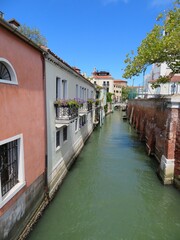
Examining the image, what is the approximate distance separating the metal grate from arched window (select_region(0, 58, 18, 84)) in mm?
1660

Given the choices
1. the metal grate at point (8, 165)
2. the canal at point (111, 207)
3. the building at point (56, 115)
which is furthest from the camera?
the building at point (56, 115)

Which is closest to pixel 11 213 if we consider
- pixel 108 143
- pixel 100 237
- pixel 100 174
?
pixel 100 237

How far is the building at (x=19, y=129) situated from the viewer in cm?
472

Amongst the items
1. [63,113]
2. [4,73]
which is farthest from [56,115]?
[4,73]

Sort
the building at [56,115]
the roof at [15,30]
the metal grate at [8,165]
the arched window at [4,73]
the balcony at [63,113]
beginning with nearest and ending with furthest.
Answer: the roof at [15,30] → the arched window at [4,73] → the metal grate at [8,165] → the building at [56,115] → the balcony at [63,113]

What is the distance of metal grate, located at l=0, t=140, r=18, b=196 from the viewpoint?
496 cm

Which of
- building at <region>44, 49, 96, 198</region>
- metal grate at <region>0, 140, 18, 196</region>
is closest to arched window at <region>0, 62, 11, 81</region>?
metal grate at <region>0, 140, 18, 196</region>

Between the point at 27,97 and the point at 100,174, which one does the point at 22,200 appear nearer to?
the point at 27,97

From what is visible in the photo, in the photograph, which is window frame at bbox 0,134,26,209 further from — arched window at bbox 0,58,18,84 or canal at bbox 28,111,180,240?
canal at bbox 28,111,180,240

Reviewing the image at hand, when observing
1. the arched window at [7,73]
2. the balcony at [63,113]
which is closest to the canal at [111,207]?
the balcony at [63,113]

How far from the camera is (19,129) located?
5406 millimetres

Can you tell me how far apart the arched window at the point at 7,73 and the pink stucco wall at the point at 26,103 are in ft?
0.38

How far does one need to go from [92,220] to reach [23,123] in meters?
4.24

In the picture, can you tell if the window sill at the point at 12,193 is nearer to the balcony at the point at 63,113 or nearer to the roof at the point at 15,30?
the balcony at the point at 63,113
